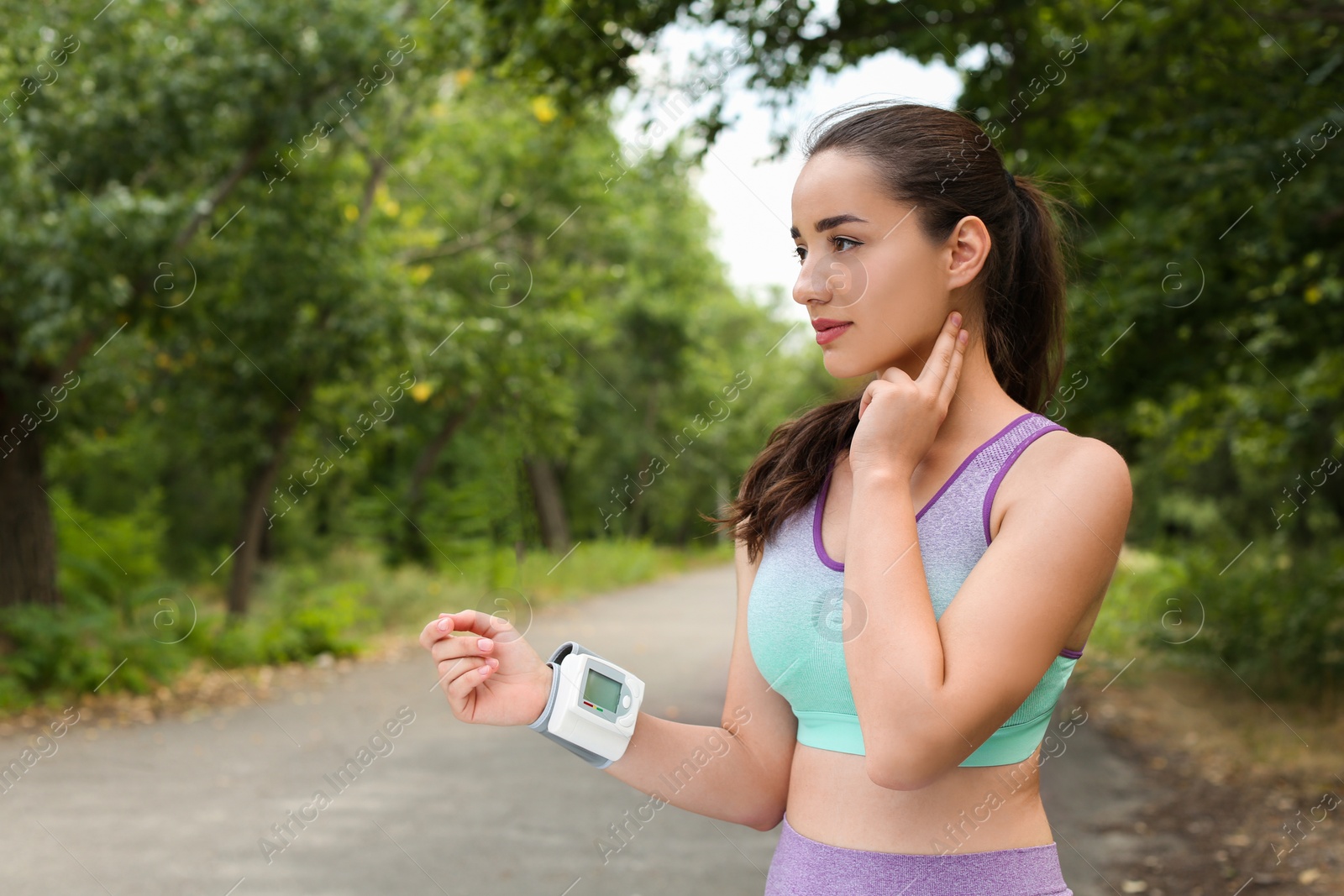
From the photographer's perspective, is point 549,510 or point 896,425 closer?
point 896,425

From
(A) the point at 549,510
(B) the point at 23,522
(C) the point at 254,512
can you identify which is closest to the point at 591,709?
(B) the point at 23,522

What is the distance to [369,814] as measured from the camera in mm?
6270

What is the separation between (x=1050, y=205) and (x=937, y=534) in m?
0.70

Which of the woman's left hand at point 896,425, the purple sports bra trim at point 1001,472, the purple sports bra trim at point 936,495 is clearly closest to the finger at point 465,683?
the purple sports bra trim at point 936,495

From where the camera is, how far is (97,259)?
299 inches

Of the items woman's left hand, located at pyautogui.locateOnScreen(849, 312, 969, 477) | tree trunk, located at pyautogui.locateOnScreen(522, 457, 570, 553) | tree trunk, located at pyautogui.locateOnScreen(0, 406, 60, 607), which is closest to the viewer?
woman's left hand, located at pyautogui.locateOnScreen(849, 312, 969, 477)

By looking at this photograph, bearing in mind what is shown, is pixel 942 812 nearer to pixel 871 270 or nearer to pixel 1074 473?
pixel 1074 473

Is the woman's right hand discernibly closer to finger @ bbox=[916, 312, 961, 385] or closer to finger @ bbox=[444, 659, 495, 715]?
finger @ bbox=[444, 659, 495, 715]

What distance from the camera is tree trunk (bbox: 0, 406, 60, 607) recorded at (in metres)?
9.08

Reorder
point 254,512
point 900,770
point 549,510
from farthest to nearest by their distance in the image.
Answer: point 549,510, point 254,512, point 900,770

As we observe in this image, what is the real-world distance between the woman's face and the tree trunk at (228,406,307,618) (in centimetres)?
1083

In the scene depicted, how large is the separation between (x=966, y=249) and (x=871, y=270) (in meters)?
0.15

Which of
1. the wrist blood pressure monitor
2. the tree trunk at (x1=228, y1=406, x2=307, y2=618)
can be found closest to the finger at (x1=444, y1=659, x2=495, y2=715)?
the wrist blood pressure monitor

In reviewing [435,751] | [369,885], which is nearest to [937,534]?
[369,885]
